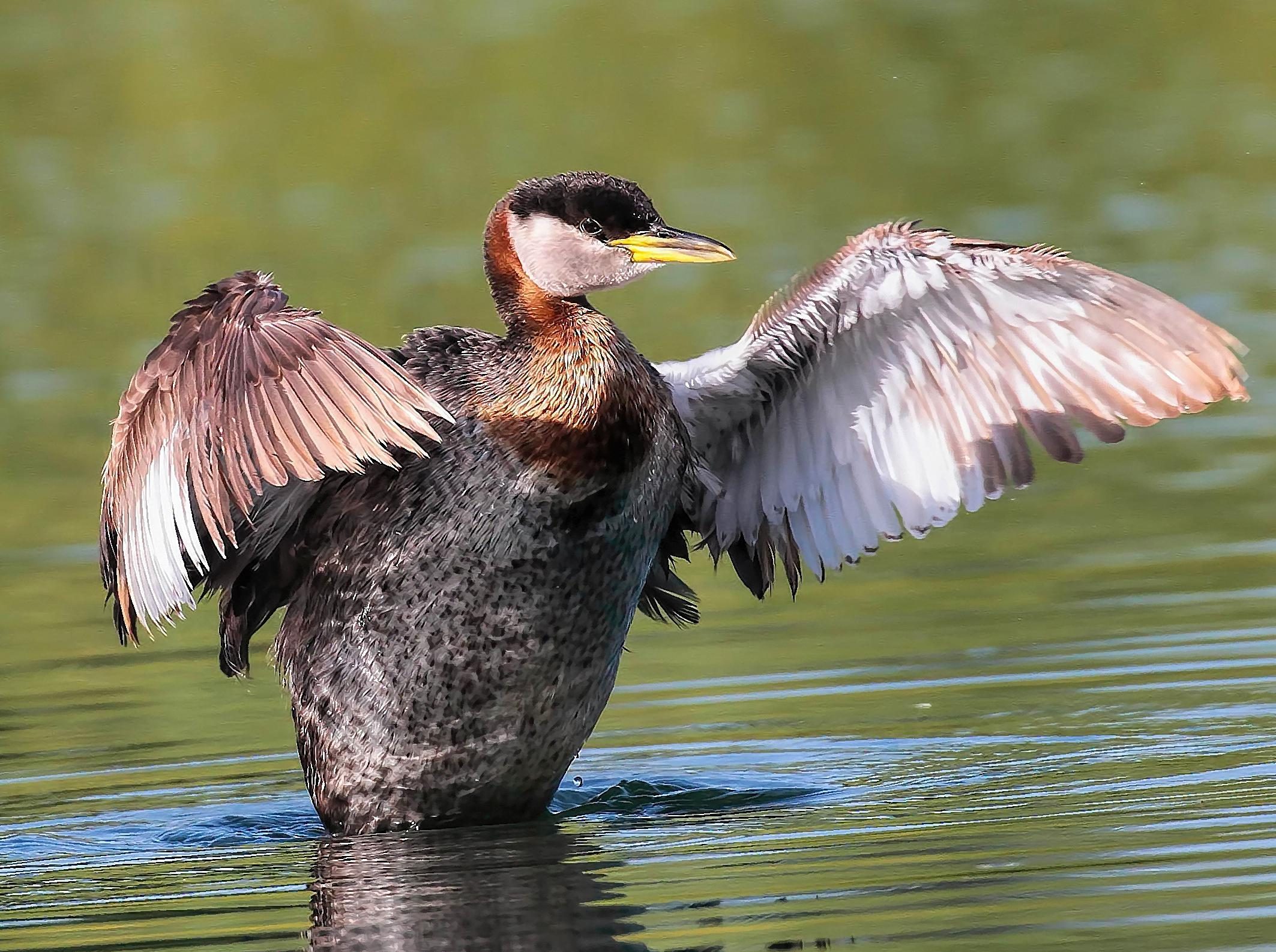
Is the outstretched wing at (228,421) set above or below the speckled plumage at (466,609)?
above

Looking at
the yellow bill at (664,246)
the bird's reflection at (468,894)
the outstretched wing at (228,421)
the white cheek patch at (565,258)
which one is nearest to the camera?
the bird's reflection at (468,894)

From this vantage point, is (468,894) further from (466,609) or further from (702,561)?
(702,561)

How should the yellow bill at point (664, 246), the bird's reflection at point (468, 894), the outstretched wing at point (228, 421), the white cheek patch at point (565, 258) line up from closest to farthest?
the bird's reflection at point (468, 894) < the outstretched wing at point (228, 421) < the yellow bill at point (664, 246) < the white cheek patch at point (565, 258)

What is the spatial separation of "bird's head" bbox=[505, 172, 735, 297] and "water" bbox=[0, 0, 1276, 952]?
1963 mm

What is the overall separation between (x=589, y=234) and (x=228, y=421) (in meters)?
1.67

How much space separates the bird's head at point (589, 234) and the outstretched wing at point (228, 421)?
0.78 m

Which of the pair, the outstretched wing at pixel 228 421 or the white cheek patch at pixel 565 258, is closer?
the outstretched wing at pixel 228 421

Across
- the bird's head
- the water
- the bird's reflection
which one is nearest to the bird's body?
the bird's head

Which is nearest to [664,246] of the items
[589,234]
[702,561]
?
[589,234]

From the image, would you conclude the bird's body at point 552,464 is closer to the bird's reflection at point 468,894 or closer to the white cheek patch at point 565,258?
the white cheek patch at point 565,258

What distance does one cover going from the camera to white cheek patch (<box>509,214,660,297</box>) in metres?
9.29

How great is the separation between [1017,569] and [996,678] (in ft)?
5.79

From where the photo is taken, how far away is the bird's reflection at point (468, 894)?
7.62 meters

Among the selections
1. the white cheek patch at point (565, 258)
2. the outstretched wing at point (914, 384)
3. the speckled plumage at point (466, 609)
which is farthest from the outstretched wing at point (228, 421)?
the outstretched wing at point (914, 384)
